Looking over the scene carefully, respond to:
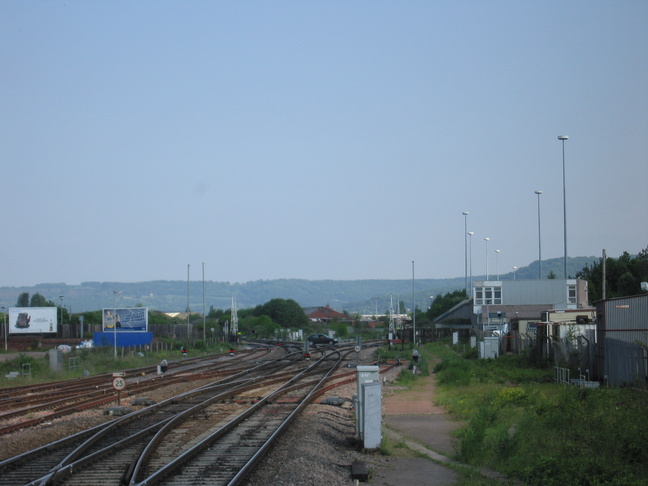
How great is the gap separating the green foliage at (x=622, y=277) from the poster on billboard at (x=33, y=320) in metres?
59.8

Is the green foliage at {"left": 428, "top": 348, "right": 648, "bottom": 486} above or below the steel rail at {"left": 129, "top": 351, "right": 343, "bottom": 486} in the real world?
above

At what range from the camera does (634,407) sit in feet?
51.6

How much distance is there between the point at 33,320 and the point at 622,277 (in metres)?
63.6

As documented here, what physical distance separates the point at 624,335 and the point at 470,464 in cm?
1292

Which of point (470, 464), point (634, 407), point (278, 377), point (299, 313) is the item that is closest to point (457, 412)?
point (634, 407)

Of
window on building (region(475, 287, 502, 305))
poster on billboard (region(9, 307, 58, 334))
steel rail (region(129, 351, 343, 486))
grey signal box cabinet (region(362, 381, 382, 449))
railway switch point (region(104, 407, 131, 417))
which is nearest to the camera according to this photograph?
steel rail (region(129, 351, 343, 486))

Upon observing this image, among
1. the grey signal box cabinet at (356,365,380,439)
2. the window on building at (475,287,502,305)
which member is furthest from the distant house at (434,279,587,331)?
the grey signal box cabinet at (356,365,380,439)

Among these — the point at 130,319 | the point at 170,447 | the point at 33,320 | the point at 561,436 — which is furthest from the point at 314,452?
the point at 33,320

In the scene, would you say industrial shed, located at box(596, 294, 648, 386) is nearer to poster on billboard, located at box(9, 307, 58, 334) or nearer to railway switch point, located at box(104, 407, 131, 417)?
railway switch point, located at box(104, 407, 131, 417)

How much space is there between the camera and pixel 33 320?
277ft

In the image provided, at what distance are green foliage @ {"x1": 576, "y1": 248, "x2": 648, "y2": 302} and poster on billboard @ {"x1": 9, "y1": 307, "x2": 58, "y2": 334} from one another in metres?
59.8

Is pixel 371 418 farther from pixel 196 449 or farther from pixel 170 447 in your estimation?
pixel 170 447

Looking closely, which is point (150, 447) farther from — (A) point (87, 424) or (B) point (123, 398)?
(B) point (123, 398)

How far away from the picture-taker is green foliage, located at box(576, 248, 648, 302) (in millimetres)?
71438
